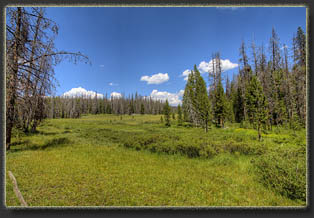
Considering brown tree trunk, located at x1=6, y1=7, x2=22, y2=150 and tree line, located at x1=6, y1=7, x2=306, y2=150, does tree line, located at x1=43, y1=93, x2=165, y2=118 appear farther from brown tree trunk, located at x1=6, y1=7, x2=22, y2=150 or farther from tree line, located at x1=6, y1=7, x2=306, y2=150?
Answer: brown tree trunk, located at x1=6, y1=7, x2=22, y2=150

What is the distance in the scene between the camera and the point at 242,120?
3.55m

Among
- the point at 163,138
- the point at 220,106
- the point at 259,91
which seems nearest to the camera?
the point at 259,91

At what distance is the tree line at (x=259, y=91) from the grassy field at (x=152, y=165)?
38cm

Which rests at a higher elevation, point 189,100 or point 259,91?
point 259,91

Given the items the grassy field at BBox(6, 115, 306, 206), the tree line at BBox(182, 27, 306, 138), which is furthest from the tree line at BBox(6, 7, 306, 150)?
the grassy field at BBox(6, 115, 306, 206)

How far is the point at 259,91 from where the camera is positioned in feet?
9.89

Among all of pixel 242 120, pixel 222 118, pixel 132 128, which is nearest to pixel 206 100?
pixel 222 118

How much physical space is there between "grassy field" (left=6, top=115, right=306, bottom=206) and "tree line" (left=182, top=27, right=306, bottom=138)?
1.26ft

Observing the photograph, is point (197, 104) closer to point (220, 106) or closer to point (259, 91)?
point (220, 106)

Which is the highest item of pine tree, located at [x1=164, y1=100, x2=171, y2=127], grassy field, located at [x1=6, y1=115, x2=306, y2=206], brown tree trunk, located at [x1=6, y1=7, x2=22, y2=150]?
brown tree trunk, located at [x1=6, y1=7, x2=22, y2=150]

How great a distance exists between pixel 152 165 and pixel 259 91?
3.46 metres

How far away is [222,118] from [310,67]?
2.16 meters

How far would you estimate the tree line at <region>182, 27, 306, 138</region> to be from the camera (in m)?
2.34

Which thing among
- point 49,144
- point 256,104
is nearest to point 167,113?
point 256,104
